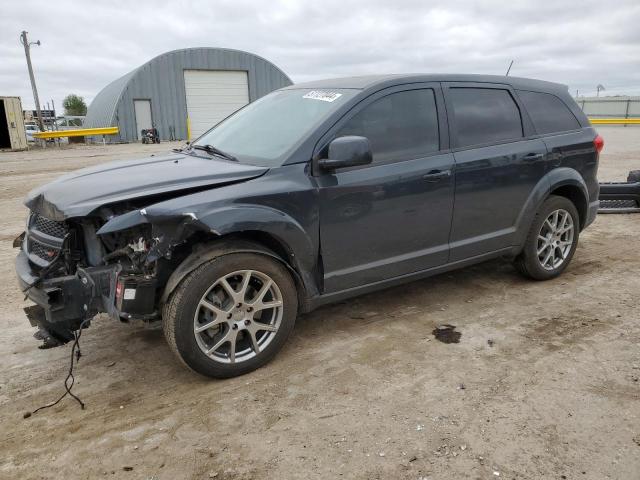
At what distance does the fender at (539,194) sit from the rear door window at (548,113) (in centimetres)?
39

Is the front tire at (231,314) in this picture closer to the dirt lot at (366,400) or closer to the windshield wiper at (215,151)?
the dirt lot at (366,400)

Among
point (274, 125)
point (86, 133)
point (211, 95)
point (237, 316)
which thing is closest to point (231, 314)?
point (237, 316)

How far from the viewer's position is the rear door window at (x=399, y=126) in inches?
144

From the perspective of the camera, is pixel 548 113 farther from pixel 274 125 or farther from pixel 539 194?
pixel 274 125

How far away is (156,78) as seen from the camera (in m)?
29.4

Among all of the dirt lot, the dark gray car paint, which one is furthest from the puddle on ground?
the dark gray car paint

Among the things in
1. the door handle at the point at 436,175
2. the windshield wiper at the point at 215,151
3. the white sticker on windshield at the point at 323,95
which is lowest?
the door handle at the point at 436,175

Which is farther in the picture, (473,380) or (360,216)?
(360,216)

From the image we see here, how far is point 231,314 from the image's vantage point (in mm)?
3145

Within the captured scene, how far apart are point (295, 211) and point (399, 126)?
1.12 metres

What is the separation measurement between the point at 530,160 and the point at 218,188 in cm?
276

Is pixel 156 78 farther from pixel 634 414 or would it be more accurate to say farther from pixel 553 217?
pixel 634 414

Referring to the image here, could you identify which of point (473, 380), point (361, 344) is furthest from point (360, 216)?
point (473, 380)

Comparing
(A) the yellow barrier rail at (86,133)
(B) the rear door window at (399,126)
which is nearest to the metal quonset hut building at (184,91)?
(A) the yellow barrier rail at (86,133)
